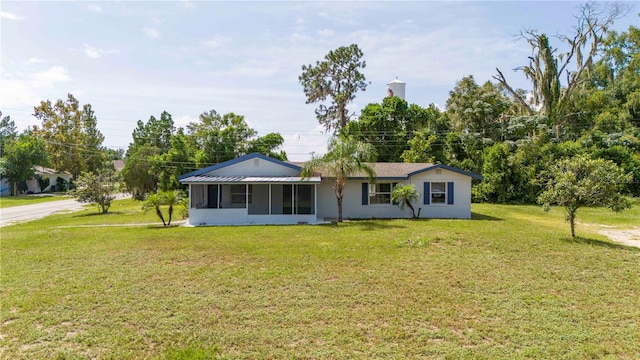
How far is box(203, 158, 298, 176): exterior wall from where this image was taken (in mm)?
17734

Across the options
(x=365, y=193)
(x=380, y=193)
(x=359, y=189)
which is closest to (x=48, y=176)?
(x=359, y=189)

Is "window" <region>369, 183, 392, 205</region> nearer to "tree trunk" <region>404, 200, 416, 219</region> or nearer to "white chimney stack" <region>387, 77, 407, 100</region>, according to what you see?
"tree trunk" <region>404, 200, 416, 219</region>

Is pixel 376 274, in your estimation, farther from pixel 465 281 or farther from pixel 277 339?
pixel 277 339

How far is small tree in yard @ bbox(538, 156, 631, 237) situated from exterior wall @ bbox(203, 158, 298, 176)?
10.7m

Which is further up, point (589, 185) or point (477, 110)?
point (477, 110)

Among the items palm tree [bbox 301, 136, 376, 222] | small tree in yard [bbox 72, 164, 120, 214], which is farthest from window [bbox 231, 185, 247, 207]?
small tree in yard [bbox 72, 164, 120, 214]

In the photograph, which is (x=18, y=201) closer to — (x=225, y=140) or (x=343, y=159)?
(x=225, y=140)

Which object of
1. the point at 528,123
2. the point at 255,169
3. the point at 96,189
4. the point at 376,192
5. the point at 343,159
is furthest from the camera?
the point at 528,123

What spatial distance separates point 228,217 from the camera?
16531mm

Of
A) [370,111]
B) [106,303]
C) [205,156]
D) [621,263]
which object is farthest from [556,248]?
[205,156]

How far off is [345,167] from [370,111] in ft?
63.2

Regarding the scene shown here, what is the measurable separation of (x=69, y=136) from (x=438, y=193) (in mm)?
49944

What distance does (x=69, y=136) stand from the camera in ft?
160

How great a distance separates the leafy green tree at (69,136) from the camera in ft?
157
